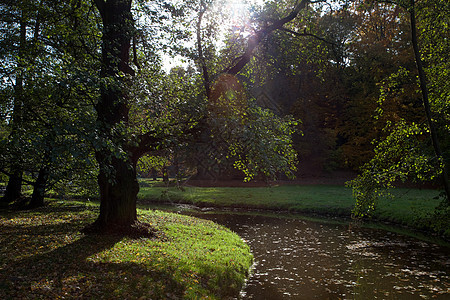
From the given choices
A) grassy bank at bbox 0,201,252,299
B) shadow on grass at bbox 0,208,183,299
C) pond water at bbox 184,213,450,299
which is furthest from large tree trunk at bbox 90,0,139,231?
pond water at bbox 184,213,450,299

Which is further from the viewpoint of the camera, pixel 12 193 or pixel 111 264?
pixel 12 193

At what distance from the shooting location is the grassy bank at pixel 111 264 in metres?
6.73

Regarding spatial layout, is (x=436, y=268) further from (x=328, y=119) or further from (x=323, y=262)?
(x=328, y=119)

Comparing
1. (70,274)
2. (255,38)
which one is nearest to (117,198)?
(70,274)

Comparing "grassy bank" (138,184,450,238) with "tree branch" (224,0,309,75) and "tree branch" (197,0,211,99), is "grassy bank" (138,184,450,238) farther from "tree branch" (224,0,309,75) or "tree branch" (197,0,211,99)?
"tree branch" (224,0,309,75)

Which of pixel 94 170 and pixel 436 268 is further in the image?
pixel 94 170

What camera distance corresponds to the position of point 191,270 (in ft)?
28.4

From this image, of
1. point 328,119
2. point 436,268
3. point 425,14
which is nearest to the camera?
point 425,14

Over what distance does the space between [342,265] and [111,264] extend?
7820 mm

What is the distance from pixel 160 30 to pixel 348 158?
29620 millimetres

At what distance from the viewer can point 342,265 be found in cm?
1148

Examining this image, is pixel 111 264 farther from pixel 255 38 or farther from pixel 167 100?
pixel 255 38

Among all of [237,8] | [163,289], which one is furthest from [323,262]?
[237,8]

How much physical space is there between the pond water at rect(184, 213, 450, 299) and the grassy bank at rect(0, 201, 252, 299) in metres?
1.04
